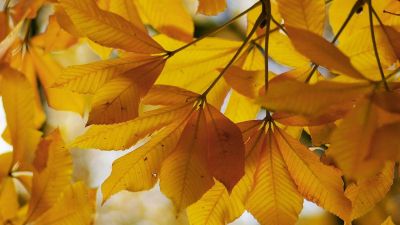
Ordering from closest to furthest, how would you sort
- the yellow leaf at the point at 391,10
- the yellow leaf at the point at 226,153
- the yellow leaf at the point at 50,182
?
the yellow leaf at the point at 226,153, the yellow leaf at the point at 391,10, the yellow leaf at the point at 50,182

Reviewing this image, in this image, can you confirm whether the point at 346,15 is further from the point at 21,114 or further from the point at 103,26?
the point at 21,114

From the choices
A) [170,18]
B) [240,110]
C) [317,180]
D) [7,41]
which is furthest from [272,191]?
[7,41]

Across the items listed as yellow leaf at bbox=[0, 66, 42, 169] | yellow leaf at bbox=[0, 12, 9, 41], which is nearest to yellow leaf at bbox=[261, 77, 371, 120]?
yellow leaf at bbox=[0, 66, 42, 169]

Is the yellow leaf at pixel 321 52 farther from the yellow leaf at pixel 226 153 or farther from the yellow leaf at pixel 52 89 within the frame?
the yellow leaf at pixel 52 89

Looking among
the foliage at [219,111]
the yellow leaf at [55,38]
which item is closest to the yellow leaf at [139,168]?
the foliage at [219,111]

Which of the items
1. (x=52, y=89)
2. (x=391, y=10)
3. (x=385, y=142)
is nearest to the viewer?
(x=385, y=142)
